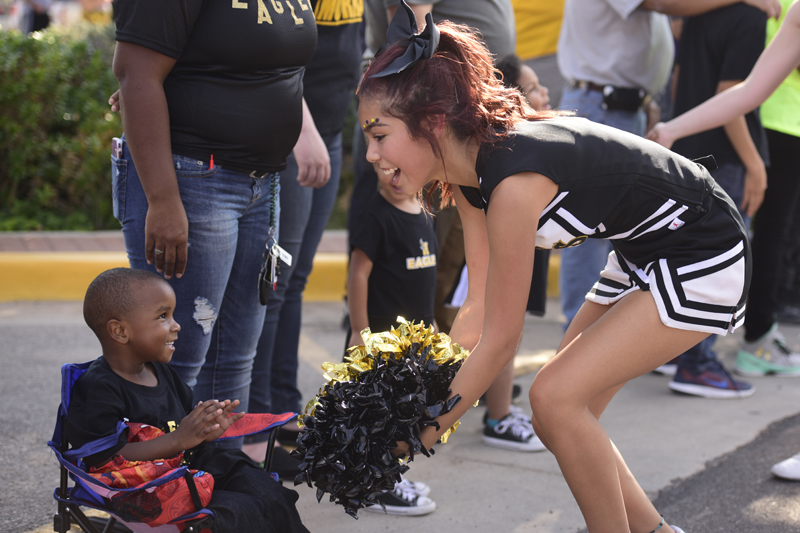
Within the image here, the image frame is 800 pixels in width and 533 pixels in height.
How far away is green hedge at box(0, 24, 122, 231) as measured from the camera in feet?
20.0

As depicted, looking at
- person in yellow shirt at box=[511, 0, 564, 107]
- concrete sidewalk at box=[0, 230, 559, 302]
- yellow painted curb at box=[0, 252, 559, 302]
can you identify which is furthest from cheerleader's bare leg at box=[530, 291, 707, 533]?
yellow painted curb at box=[0, 252, 559, 302]

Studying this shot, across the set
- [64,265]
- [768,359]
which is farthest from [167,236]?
[768,359]

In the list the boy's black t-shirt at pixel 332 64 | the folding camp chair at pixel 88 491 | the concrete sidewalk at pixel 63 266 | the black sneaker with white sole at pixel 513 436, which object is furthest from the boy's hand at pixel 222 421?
the concrete sidewalk at pixel 63 266

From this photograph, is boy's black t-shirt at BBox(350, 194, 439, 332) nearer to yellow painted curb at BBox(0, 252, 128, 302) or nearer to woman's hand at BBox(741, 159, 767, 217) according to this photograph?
woman's hand at BBox(741, 159, 767, 217)

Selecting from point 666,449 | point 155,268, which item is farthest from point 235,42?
point 666,449

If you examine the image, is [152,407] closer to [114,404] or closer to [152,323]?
[114,404]

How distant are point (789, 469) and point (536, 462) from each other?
998mm

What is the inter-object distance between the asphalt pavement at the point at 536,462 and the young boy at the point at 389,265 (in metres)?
0.64

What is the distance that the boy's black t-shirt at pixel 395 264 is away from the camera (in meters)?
3.20

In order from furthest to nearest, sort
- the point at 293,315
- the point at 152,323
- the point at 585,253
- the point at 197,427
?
the point at 585,253, the point at 293,315, the point at 152,323, the point at 197,427

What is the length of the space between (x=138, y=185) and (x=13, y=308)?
3408mm

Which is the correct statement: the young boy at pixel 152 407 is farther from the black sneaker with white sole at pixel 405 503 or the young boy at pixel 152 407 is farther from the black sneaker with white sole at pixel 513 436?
the black sneaker with white sole at pixel 513 436

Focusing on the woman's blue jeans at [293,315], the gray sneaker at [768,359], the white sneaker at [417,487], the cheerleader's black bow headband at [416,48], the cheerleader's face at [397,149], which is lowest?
the gray sneaker at [768,359]

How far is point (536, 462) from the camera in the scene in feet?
10.5
